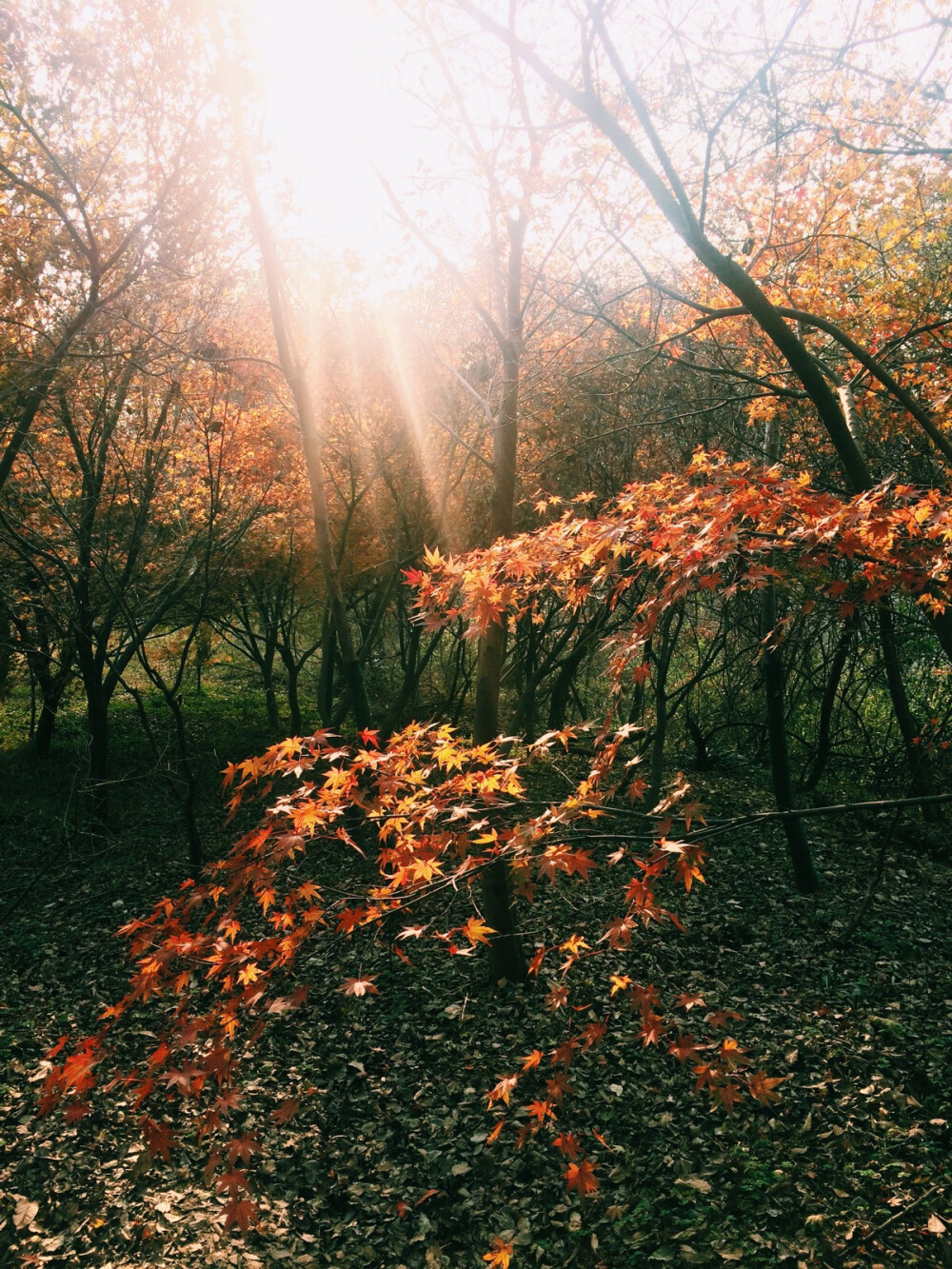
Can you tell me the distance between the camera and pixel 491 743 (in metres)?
3.45

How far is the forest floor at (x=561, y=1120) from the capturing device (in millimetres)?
3812

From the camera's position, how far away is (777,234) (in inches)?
273

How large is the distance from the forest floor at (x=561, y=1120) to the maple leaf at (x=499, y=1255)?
2.2 inches

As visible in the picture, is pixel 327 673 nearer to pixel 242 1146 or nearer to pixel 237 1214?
pixel 242 1146

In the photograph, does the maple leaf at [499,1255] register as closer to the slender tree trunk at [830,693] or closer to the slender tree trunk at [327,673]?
the slender tree trunk at [830,693]

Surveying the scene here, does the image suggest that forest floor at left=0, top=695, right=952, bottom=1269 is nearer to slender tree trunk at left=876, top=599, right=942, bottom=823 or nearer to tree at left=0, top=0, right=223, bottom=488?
slender tree trunk at left=876, top=599, right=942, bottom=823

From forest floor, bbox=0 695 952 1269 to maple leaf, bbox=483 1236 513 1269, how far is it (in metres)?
0.05

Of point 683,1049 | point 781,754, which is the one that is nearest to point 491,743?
point 683,1049

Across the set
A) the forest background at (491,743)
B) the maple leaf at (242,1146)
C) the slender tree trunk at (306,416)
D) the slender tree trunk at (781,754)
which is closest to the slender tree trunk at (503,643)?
the forest background at (491,743)

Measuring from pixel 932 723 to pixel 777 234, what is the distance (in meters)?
4.79

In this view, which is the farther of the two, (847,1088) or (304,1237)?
(847,1088)

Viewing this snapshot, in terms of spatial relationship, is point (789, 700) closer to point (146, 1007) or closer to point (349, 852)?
point (349, 852)

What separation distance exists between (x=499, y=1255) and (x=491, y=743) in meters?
2.46

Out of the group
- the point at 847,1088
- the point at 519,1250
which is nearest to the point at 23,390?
the point at 519,1250
